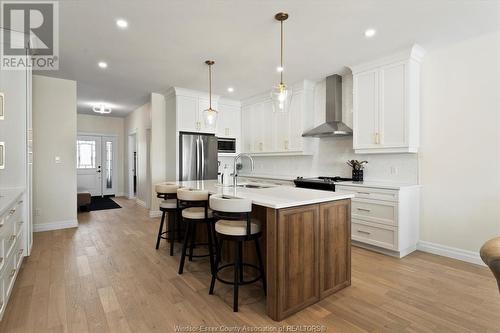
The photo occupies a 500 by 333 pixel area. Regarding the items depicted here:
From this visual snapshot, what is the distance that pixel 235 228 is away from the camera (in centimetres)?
216

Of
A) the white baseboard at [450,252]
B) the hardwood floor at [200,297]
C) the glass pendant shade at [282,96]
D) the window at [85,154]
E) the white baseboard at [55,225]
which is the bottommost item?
the hardwood floor at [200,297]

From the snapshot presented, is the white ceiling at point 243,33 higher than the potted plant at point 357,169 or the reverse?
higher

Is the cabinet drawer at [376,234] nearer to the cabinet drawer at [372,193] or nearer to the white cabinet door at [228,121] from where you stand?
the cabinet drawer at [372,193]

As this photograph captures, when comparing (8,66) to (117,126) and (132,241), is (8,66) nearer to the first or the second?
(132,241)

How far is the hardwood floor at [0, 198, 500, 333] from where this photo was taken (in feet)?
6.43

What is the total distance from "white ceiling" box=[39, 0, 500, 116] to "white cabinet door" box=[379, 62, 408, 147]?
32 cm

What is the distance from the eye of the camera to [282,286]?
200 cm

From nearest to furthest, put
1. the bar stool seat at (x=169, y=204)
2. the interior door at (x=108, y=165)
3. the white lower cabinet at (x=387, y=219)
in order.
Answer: the white lower cabinet at (x=387, y=219) → the bar stool seat at (x=169, y=204) → the interior door at (x=108, y=165)

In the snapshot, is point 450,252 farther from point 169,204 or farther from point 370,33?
point 169,204

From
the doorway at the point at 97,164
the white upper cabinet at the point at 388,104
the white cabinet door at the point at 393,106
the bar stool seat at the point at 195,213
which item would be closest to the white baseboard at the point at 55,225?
the bar stool seat at the point at 195,213

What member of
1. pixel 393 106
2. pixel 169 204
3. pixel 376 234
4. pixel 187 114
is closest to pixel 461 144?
pixel 393 106

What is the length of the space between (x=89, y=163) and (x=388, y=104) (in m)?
8.54

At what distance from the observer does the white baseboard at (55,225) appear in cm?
444

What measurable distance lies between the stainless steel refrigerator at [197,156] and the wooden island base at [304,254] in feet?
10.4
